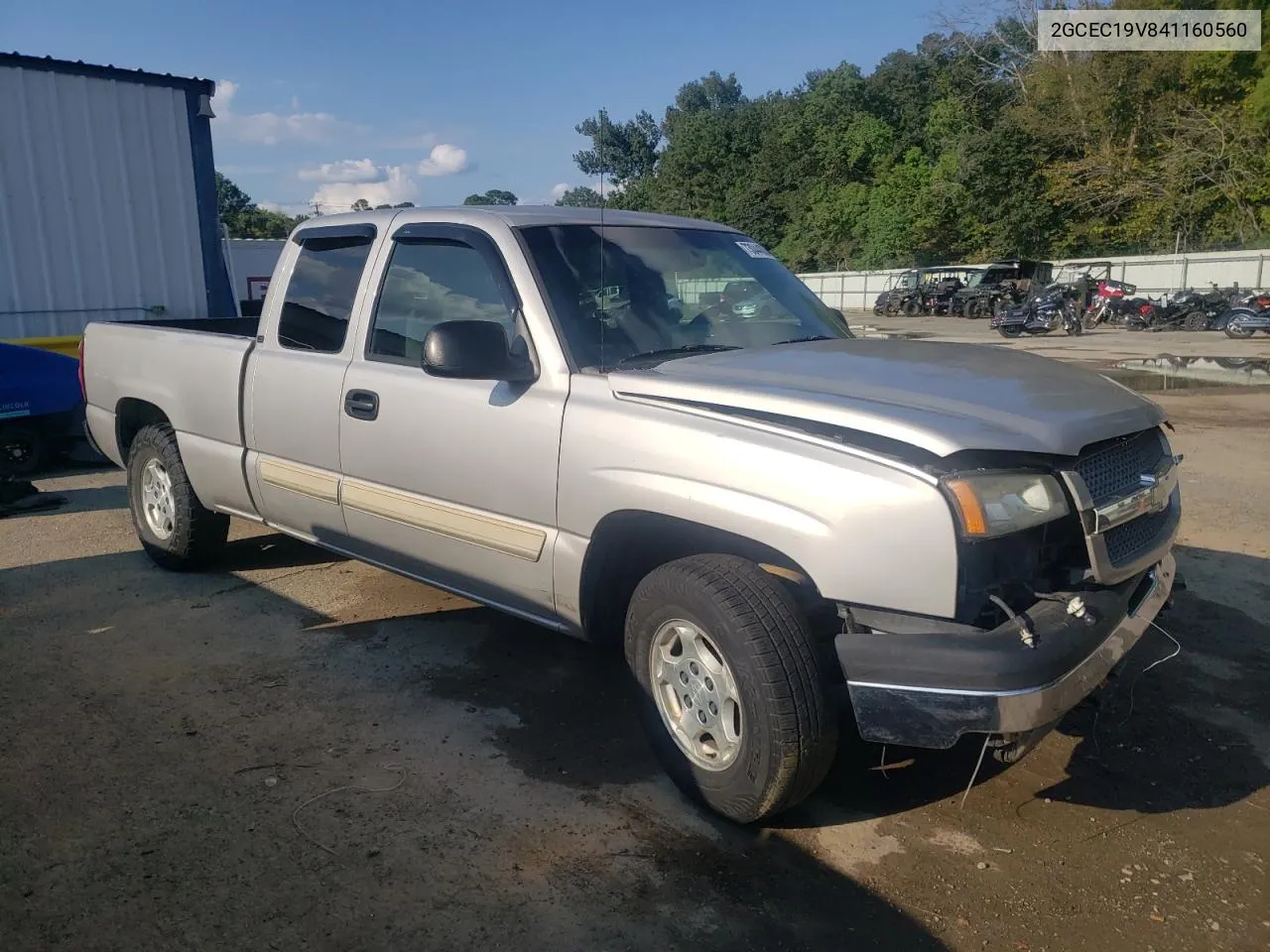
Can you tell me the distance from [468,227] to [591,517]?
1394 millimetres

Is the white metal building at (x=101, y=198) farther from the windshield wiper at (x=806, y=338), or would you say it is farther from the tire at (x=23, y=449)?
the windshield wiper at (x=806, y=338)

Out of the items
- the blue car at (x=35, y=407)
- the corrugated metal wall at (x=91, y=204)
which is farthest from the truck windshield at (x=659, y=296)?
the corrugated metal wall at (x=91, y=204)

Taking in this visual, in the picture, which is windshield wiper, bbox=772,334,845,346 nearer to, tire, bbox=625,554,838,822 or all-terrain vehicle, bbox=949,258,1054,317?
tire, bbox=625,554,838,822

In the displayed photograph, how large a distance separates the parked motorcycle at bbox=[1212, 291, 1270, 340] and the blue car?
79.1 feet

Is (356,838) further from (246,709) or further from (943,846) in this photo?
(943,846)

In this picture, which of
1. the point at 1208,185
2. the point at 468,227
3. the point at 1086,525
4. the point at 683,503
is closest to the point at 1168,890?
the point at 1086,525

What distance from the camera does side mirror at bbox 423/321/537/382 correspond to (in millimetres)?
3340

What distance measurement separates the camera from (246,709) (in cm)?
394

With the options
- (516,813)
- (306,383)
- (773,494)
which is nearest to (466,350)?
(773,494)

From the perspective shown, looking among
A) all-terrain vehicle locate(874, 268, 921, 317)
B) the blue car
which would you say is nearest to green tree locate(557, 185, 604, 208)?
the blue car

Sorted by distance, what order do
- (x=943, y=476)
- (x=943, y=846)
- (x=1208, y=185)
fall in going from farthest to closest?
(x=1208, y=185) → (x=943, y=846) → (x=943, y=476)

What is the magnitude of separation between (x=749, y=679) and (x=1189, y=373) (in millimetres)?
15520

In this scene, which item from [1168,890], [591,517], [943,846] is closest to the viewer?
[1168,890]

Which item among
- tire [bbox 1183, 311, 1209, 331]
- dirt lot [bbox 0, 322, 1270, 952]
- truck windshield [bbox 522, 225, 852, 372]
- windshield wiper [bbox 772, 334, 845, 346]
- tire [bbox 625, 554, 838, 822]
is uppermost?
truck windshield [bbox 522, 225, 852, 372]
